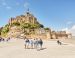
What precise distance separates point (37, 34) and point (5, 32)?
26439 millimetres

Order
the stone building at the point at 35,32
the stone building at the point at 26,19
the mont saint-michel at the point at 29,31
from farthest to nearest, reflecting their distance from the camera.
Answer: the stone building at the point at 26,19 < the mont saint-michel at the point at 29,31 < the stone building at the point at 35,32

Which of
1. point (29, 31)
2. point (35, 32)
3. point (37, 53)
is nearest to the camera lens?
point (37, 53)

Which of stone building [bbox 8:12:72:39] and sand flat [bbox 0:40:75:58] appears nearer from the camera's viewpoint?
sand flat [bbox 0:40:75:58]

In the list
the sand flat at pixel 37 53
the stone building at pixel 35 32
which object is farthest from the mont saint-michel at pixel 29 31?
the sand flat at pixel 37 53

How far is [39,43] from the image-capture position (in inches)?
897

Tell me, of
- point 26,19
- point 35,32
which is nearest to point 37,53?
point 35,32

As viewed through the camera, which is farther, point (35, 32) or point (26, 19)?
point (26, 19)

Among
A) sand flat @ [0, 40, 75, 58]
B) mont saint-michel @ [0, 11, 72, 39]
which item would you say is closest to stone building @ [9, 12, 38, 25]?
mont saint-michel @ [0, 11, 72, 39]

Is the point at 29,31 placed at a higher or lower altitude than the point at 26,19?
lower

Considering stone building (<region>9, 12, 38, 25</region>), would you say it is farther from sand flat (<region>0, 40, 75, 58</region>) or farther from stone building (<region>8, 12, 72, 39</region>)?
sand flat (<region>0, 40, 75, 58</region>)

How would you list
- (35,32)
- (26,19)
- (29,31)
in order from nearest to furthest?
(35,32), (29,31), (26,19)

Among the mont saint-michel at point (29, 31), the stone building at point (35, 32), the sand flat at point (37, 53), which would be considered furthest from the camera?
the mont saint-michel at point (29, 31)

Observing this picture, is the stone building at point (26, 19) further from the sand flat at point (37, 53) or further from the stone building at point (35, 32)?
the sand flat at point (37, 53)

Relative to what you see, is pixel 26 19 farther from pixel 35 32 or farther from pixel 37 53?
pixel 37 53
